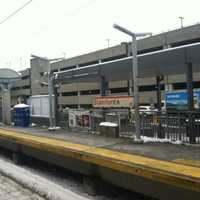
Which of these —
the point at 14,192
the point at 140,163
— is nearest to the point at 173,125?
the point at 140,163

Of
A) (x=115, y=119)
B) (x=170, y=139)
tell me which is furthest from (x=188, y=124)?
(x=115, y=119)

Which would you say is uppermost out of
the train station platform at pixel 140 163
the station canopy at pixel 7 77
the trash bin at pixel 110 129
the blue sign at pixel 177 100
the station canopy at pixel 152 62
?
the station canopy at pixel 7 77

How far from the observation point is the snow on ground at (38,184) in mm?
9219

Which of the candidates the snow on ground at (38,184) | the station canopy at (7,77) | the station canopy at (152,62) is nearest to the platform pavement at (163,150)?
the snow on ground at (38,184)

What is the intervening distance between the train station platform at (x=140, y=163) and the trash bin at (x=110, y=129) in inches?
71.9

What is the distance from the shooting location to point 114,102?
15.5 metres

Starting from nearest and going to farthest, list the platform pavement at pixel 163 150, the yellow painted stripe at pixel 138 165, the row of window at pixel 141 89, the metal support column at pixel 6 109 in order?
the yellow painted stripe at pixel 138 165 → the platform pavement at pixel 163 150 → the metal support column at pixel 6 109 → the row of window at pixel 141 89

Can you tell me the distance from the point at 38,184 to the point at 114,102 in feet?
18.5

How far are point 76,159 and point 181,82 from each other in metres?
54.6

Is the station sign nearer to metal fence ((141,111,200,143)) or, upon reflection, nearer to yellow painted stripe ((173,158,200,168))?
metal fence ((141,111,200,143))

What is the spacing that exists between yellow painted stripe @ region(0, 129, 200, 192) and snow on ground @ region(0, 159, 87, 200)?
2.69ft

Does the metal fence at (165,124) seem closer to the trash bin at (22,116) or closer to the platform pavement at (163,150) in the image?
the platform pavement at (163,150)

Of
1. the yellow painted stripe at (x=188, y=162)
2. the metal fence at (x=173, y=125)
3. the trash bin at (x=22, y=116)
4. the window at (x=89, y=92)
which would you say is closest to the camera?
the yellow painted stripe at (x=188, y=162)

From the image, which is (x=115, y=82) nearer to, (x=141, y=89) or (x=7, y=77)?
(x=141, y=89)
